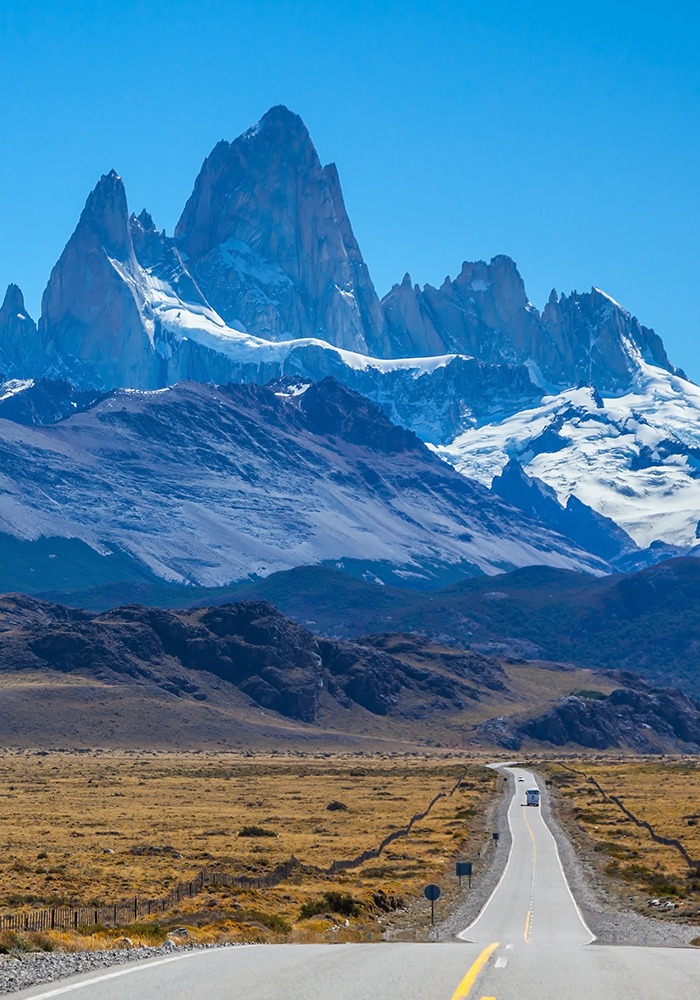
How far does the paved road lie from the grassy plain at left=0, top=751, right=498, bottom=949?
6.42m

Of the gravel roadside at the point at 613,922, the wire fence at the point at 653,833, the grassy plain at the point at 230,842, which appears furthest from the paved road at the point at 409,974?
the wire fence at the point at 653,833

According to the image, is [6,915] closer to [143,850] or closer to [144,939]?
[144,939]

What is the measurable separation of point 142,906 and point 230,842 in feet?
117

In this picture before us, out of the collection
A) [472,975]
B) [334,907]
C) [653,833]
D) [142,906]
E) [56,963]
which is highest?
[472,975]

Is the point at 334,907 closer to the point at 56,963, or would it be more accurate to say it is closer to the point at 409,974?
the point at 56,963

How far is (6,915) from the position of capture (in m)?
50.3

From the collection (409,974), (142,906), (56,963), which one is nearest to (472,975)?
(409,974)

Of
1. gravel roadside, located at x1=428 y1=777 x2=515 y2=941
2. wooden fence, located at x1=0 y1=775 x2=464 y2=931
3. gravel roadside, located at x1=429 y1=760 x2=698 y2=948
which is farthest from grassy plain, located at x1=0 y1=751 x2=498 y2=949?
gravel roadside, located at x1=429 y1=760 x2=698 y2=948

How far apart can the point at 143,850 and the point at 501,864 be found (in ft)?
64.7

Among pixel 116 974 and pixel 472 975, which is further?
pixel 472 975

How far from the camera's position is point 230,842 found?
289 ft

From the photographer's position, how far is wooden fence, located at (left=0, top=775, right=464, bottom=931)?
1767 inches

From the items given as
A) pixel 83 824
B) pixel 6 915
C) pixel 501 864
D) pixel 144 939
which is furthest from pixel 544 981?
pixel 83 824

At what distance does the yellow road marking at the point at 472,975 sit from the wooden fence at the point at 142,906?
43.5 ft
